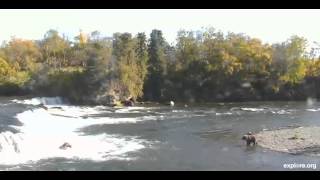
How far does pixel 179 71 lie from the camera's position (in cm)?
6012

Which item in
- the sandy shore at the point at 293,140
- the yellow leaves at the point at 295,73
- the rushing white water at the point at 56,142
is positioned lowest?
the sandy shore at the point at 293,140

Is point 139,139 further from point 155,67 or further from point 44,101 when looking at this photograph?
point 155,67

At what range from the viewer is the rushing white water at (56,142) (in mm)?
23094

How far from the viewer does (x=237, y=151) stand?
24250 mm

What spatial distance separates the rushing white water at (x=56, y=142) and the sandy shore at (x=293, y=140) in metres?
6.73

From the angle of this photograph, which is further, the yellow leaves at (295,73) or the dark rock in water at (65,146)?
the yellow leaves at (295,73)

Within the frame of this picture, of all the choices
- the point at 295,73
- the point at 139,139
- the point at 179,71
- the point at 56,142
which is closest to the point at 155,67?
the point at 179,71

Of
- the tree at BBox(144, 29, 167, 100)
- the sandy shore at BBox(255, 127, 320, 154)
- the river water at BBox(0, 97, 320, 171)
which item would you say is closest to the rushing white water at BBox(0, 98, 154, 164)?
the river water at BBox(0, 97, 320, 171)

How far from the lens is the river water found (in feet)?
70.2

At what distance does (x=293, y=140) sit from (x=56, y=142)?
42.3 ft

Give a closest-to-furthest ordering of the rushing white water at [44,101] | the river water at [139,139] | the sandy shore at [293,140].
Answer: the river water at [139,139] → the sandy shore at [293,140] → the rushing white water at [44,101]

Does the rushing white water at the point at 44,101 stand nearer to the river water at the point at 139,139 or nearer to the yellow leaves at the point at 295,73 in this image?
the river water at the point at 139,139

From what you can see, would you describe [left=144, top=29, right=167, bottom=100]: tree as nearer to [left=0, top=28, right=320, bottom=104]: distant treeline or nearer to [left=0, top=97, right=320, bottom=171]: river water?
[left=0, top=28, right=320, bottom=104]: distant treeline

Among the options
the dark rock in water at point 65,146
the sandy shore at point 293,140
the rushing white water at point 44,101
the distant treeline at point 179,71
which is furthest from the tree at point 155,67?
the dark rock in water at point 65,146
